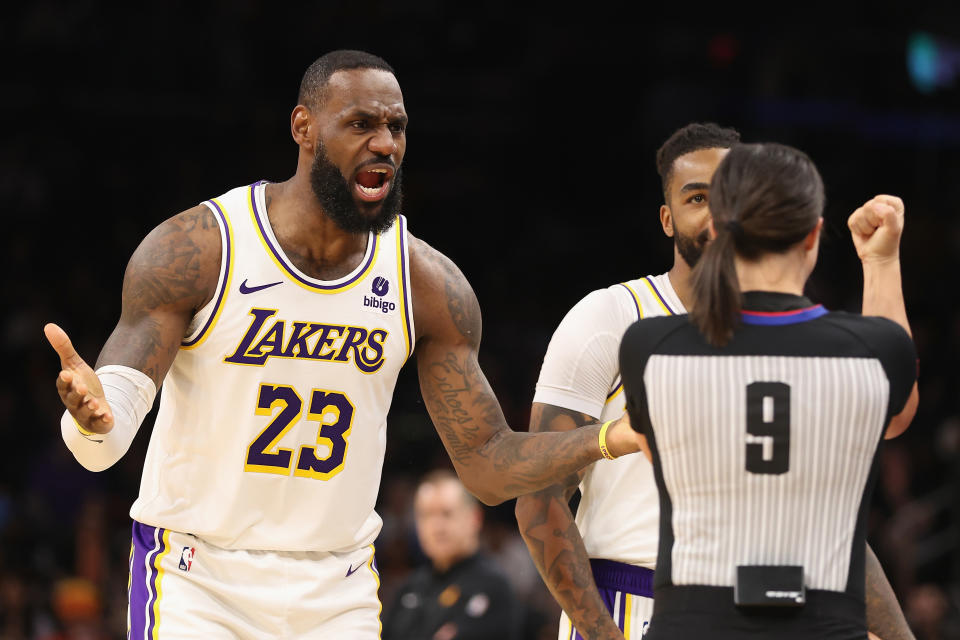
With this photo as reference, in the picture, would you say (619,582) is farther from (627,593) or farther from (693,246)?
(693,246)

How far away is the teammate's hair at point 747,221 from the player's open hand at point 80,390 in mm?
1673

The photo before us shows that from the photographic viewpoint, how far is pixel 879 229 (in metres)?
3.84

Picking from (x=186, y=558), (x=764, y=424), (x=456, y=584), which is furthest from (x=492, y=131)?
(x=764, y=424)

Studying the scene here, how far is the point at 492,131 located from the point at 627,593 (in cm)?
1024

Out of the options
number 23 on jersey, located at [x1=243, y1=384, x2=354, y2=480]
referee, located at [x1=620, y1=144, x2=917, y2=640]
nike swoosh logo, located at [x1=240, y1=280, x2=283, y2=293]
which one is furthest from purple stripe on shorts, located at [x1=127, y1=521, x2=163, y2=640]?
referee, located at [x1=620, y1=144, x2=917, y2=640]

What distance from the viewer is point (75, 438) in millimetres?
3895

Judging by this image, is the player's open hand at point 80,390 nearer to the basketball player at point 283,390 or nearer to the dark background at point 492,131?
the basketball player at point 283,390

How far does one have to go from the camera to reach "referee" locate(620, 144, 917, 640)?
3051 millimetres

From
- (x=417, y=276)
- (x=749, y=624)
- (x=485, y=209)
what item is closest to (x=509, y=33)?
(x=485, y=209)

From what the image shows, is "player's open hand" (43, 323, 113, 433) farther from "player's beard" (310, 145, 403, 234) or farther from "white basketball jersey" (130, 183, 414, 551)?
"player's beard" (310, 145, 403, 234)

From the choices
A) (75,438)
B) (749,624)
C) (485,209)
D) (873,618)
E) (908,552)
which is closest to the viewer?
(749,624)

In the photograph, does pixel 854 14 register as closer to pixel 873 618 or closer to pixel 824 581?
pixel 873 618

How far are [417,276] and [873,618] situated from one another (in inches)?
73.0

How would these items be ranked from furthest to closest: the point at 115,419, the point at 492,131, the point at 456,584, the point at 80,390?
the point at 492,131
the point at 456,584
the point at 115,419
the point at 80,390
